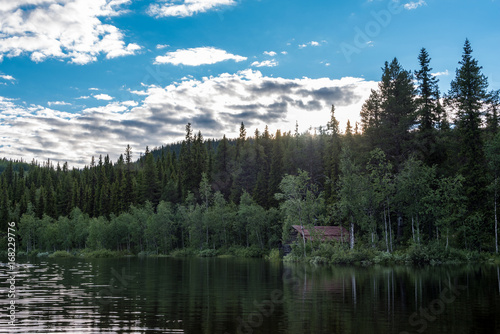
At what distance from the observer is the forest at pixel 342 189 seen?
2233 inches

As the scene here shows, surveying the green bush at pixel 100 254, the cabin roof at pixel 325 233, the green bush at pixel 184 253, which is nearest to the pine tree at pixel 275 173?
the green bush at pixel 184 253

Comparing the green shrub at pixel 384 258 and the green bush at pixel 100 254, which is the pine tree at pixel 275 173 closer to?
the green bush at pixel 100 254

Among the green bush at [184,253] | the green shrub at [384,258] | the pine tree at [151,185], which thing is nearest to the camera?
the green shrub at [384,258]

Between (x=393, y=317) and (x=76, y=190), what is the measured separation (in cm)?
15400

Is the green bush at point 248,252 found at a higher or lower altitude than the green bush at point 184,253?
higher

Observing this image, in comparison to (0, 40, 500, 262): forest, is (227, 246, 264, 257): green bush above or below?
below

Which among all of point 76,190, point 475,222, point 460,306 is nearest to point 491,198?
point 475,222

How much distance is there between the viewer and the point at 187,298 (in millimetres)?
22812

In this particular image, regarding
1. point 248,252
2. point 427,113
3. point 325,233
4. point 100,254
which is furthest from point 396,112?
point 100,254

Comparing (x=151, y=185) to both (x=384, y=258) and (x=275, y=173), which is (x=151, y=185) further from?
(x=384, y=258)

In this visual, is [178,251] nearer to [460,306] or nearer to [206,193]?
[206,193]

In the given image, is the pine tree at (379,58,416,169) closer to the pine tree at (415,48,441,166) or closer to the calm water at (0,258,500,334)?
the pine tree at (415,48,441,166)

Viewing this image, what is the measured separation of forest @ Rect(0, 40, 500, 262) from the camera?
56719 mm

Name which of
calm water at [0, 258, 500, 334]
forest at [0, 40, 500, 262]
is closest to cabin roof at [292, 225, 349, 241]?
forest at [0, 40, 500, 262]
